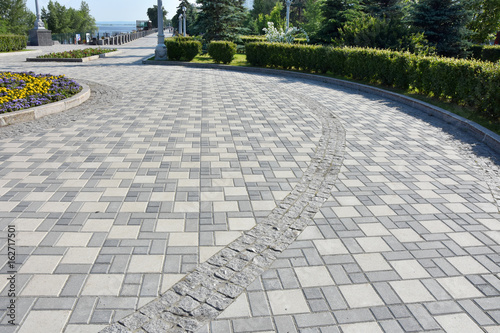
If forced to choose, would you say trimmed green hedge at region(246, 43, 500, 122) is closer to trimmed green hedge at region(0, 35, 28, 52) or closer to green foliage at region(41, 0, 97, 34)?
trimmed green hedge at region(0, 35, 28, 52)

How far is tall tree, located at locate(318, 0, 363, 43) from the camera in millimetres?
21484

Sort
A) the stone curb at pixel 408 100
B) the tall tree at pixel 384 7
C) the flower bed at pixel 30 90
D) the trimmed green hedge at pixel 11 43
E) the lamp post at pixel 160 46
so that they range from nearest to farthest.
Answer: the stone curb at pixel 408 100 < the flower bed at pixel 30 90 < the lamp post at pixel 160 46 < the tall tree at pixel 384 7 < the trimmed green hedge at pixel 11 43

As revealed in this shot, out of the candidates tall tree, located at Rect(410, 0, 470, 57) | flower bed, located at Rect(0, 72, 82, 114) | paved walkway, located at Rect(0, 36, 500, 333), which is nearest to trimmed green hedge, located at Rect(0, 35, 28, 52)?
flower bed, located at Rect(0, 72, 82, 114)

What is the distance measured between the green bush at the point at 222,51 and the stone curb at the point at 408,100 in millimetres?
887

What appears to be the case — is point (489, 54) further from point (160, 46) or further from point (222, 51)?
point (160, 46)

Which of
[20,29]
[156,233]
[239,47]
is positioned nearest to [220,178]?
[156,233]

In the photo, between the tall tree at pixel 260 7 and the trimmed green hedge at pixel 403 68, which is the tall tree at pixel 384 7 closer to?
the trimmed green hedge at pixel 403 68

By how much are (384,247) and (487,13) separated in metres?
29.0

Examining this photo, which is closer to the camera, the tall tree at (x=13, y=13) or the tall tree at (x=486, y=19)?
the tall tree at (x=486, y=19)

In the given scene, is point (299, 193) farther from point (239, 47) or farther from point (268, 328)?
point (239, 47)

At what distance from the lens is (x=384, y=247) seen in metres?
3.88

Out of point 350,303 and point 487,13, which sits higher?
point 487,13

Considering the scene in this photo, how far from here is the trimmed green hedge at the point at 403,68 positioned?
8.65 meters

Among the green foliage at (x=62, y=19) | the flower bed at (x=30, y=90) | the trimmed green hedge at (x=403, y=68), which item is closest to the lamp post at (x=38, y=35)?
the trimmed green hedge at (x=403, y=68)
